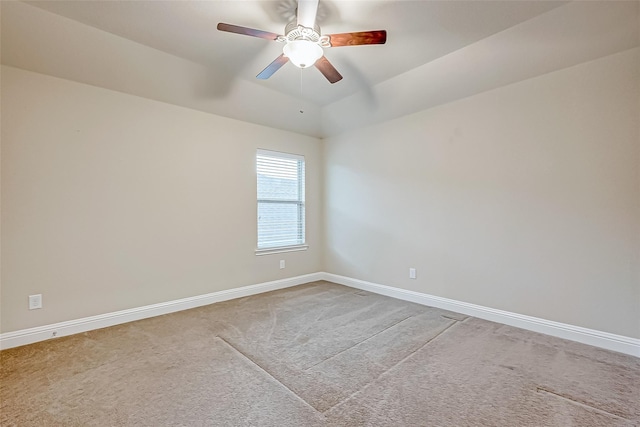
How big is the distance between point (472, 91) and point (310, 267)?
329cm

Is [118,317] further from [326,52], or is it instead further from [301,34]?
[326,52]

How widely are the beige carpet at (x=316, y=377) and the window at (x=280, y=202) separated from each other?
151cm

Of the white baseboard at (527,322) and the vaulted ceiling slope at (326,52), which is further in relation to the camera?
the white baseboard at (527,322)

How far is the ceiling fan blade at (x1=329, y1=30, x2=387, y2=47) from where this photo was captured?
195 centimetres

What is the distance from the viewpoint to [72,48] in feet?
8.04

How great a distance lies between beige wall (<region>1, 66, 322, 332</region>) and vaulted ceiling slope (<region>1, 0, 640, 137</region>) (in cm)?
28

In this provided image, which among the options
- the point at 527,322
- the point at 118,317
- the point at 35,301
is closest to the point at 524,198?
the point at 527,322

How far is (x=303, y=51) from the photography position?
2.03m

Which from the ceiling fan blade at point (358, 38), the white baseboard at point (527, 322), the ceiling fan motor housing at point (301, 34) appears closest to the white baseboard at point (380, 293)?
the white baseboard at point (527, 322)

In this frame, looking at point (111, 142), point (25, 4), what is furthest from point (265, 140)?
point (25, 4)

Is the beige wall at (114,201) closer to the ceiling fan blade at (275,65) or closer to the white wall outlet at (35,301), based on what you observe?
the white wall outlet at (35,301)

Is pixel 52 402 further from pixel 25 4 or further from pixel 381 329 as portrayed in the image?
pixel 25 4

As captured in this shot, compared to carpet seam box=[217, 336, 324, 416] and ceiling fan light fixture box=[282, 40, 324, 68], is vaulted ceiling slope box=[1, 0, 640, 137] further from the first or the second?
carpet seam box=[217, 336, 324, 416]

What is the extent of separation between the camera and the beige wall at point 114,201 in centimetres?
253
